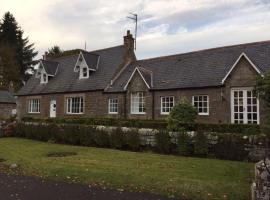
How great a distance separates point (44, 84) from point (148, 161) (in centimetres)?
2744

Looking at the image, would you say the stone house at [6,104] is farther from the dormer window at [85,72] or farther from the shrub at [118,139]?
the shrub at [118,139]

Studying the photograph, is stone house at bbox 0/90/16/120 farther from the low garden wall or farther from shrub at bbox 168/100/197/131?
shrub at bbox 168/100/197/131

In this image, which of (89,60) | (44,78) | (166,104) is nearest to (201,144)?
(166,104)

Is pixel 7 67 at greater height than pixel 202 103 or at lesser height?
greater

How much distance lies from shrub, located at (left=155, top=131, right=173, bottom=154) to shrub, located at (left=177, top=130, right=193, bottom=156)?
727 millimetres

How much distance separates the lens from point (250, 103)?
21422 millimetres

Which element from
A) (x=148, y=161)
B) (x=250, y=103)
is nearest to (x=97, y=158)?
(x=148, y=161)

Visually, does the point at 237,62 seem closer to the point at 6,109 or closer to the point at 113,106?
the point at 113,106

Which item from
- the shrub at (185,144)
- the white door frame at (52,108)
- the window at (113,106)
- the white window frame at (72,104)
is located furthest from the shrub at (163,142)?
Answer: the white door frame at (52,108)

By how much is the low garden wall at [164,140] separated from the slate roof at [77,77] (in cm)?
930

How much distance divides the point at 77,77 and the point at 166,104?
1258 centimetres

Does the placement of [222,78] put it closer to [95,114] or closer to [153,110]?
[153,110]

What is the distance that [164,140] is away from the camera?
1650cm

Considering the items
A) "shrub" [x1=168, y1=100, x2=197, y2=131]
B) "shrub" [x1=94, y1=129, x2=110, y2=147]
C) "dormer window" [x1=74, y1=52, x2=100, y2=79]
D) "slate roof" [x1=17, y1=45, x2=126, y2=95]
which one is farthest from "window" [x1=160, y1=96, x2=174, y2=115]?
"dormer window" [x1=74, y1=52, x2=100, y2=79]
